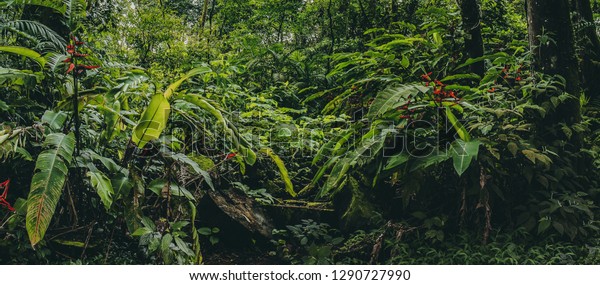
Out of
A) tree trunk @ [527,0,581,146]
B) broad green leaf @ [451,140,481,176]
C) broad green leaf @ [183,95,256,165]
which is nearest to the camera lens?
broad green leaf @ [183,95,256,165]

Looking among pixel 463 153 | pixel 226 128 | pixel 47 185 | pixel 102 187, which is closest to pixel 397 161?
pixel 463 153

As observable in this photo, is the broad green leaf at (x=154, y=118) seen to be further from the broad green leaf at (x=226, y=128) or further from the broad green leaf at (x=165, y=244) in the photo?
the broad green leaf at (x=165, y=244)

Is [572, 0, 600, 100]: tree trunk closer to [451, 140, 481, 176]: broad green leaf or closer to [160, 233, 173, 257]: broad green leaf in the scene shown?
[451, 140, 481, 176]: broad green leaf

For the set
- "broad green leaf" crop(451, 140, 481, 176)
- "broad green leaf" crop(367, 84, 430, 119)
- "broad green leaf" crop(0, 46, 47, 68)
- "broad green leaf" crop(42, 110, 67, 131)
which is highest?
"broad green leaf" crop(0, 46, 47, 68)

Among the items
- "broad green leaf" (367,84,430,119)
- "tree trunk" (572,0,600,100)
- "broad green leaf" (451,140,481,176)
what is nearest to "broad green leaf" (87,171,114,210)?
"broad green leaf" (367,84,430,119)

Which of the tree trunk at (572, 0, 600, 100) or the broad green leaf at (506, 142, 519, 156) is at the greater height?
the tree trunk at (572, 0, 600, 100)

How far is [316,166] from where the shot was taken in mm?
5332

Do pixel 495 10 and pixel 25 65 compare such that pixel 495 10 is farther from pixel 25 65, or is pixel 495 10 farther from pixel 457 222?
pixel 25 65

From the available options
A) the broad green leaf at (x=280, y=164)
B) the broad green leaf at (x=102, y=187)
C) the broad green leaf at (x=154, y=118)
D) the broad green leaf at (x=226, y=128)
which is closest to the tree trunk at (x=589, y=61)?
the broad green leaf at (x=280, y=164)

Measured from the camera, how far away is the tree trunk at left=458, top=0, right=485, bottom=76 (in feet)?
16.0

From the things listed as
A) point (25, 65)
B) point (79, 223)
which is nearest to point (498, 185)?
point (79, 223)

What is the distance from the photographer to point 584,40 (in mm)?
5223

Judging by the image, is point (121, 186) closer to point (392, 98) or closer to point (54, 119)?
point (54, 119)

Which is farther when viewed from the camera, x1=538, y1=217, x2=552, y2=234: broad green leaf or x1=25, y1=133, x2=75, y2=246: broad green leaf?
x1=538, y1=217, x2=552, y2=234: broad green leaf
